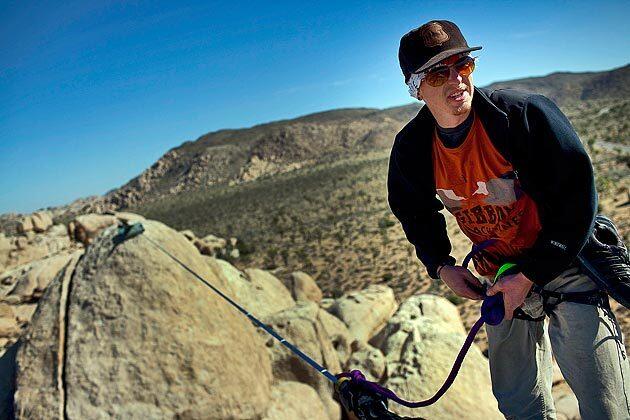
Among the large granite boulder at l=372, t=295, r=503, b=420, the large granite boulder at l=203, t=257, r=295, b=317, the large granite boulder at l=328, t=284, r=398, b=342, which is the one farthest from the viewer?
the large granite boulder at l=328, t=284, r=398, b=342

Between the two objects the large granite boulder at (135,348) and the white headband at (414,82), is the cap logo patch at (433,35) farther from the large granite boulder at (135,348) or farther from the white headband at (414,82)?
the large granite boulder at (135,348)

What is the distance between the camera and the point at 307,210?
1083 inches

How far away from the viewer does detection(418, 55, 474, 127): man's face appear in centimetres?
185

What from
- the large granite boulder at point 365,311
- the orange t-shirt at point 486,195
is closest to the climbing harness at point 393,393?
the orange t-shirt at point 486,195

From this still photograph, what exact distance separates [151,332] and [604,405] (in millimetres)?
3306

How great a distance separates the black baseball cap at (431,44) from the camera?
182 centimetres

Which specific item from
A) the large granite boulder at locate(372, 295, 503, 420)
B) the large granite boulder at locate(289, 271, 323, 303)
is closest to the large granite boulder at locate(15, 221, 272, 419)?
the large granite boulder at locate(372, 295, 503, 420)

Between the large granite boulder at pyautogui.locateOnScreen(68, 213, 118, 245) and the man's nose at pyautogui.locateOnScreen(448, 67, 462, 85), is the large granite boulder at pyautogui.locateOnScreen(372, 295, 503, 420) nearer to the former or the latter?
the man's nose at pyautogui.locateOnScreen(448, 67, 462, 85)

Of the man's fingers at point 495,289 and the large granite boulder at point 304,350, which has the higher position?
the man's fingers at point 495,289

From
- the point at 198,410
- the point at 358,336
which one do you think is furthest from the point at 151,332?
the point at 358,336

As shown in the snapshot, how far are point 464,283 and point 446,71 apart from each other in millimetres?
1065

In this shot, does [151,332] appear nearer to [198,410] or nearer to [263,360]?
[198,410]

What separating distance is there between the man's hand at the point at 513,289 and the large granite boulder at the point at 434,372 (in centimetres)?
281

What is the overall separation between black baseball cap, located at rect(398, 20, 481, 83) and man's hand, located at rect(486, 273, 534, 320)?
0.98 metres
